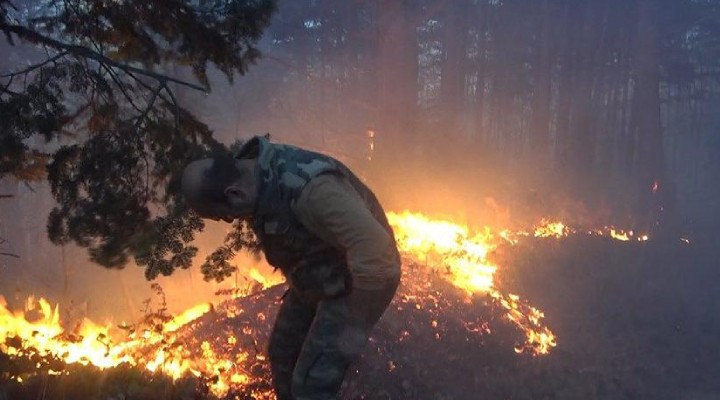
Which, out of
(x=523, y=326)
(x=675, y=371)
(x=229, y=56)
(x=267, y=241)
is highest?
(x=229, y=56)

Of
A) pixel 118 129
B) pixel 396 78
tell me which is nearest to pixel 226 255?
pixel 118 129

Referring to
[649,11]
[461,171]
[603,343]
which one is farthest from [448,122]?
[603,343]

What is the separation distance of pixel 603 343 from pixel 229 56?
9.51 m

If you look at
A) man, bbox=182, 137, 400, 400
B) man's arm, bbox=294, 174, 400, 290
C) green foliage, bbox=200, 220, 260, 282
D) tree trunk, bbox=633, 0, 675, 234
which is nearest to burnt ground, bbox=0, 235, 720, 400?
green foliage, bbox=200, 220, 260, 282

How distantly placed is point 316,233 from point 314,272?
0.28 meters

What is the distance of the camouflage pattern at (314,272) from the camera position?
2.93 meters

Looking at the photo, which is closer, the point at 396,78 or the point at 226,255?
the point at 226,255

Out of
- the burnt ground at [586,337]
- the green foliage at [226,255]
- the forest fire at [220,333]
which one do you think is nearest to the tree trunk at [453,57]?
the burnt ground at [586,337]

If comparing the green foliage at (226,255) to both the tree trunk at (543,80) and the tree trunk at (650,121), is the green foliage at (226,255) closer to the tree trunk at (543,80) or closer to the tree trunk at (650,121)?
the tree trunk at (650,121)

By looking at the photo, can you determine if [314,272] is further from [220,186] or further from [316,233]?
[220,186]

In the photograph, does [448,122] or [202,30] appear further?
[448,122]

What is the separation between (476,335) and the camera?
27.5ft

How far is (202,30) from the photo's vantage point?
4625mm

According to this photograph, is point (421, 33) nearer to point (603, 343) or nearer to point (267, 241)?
point (603, 343)
